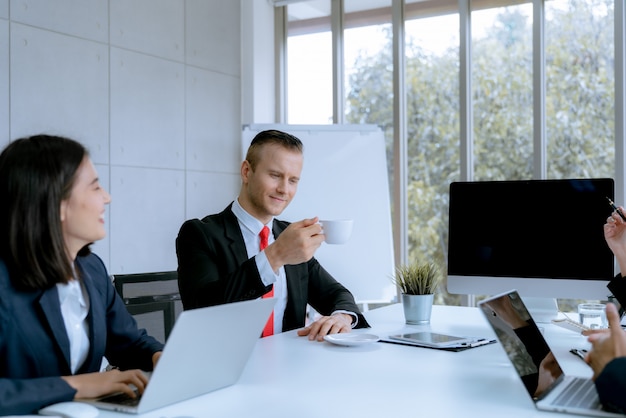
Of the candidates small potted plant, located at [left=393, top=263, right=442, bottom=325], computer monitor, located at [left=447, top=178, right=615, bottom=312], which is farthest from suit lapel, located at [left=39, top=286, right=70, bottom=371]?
computer monitor, located at [left=447, top=178, right=615, bottom=312]

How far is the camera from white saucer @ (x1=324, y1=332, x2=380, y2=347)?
1898 millimetres

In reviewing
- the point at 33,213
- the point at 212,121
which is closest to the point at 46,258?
the point at 33,213

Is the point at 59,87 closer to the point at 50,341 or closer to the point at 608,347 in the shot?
the point at 50,341

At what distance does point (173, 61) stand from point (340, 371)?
331 cm

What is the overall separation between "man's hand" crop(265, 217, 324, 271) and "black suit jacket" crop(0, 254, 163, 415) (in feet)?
1.53

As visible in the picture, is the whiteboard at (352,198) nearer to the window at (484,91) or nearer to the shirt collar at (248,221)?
the window at (484,91)

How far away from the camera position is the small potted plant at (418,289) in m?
2.35

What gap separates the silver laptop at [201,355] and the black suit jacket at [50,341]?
0.14 meters

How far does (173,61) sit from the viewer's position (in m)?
4.42

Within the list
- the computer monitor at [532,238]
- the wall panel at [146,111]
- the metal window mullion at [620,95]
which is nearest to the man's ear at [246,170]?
the computer monitor at [532,238]

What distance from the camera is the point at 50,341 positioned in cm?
150

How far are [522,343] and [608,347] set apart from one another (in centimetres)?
18

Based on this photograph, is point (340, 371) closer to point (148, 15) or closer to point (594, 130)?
point (594, 130)

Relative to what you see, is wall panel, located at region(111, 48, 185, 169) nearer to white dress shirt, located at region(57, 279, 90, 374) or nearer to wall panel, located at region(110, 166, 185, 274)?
wall panel, located at region(110, 166, 185, 274)
